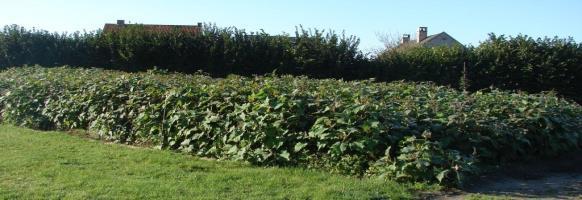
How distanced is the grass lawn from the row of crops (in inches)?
11.7

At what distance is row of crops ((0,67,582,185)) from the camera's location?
6.63 m

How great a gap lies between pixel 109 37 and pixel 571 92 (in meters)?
14.4

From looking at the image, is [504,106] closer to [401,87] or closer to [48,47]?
[401,87]

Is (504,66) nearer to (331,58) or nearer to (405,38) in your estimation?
(331,58)

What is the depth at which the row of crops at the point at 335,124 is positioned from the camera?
6.63m

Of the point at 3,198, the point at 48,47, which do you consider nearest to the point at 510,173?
the point at 3,198

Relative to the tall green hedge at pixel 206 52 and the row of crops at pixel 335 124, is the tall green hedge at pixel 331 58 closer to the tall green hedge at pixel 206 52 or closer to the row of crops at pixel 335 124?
the tall green hedge at pixel 206 52

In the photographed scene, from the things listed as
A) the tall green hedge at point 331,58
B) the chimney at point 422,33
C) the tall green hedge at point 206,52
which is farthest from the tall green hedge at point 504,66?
the chimney at point 422,33

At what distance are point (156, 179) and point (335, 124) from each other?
194 centimetres

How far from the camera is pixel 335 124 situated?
696 cm

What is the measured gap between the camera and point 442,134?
681 cm

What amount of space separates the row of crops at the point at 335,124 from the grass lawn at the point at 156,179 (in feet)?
0.97

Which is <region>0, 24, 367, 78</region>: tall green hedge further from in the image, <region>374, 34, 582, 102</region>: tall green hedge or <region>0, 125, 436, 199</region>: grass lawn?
<region>0, 125, 436, 199</region>: grass lawn

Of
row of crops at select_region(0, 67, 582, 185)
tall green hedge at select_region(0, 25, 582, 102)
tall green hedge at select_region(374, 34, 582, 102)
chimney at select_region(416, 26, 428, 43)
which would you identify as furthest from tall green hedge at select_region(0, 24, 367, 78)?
chimney at select_region(416, 26, 428, 43)
